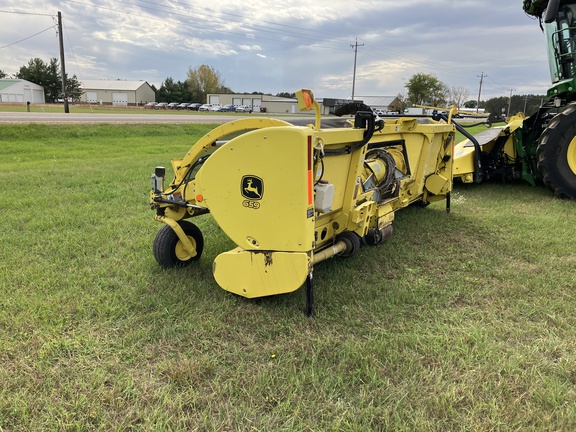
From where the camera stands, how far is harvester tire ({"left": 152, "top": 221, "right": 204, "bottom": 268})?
129 inches

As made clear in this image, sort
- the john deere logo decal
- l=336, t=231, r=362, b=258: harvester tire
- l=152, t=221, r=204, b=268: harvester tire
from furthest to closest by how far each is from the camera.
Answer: l=152, t=221, r=204, b=268: harvester tire, l=336, t=231, r=362, b=258: harvester tire, the john deere logo decal

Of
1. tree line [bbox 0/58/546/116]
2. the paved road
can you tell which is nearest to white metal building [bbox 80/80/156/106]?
tree line [bbox 0/58/546/116]

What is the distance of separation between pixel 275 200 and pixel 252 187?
0.59 feet

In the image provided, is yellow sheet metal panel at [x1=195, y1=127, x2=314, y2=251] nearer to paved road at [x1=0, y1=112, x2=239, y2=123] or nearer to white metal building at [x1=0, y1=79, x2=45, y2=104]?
paved road at [x1=0, y1=112, x2=239, y2=123]

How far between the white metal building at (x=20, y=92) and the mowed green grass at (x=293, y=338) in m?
67.3

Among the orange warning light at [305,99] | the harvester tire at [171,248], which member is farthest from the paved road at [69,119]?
the orange warning light at [305,99]

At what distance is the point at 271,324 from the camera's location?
8.45 ft

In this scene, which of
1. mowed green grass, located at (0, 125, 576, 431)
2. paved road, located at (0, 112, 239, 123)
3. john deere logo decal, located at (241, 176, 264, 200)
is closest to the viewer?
mowed green grass, located at (0, 125, 576, 431)

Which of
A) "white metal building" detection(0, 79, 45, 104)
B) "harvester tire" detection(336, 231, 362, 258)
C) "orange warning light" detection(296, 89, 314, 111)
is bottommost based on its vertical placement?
"harvester tire" detection(336, 231, 362, 258)

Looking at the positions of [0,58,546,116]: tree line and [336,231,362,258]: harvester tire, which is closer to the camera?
[336,231,362,258]: harvester tire

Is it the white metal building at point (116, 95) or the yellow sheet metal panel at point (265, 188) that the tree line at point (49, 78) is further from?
the yellow sheet metal panel at point (265, 188)

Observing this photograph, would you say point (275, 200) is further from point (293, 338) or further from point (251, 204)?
point (293, 338)

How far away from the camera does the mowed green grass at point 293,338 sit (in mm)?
1869

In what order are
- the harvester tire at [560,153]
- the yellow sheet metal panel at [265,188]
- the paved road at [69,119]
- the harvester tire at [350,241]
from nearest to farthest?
the yellow sheet metal panel at [265,188]
the harvester tire at [350,241]
the harvester tire at [560,153]
the paved road at [69,119]
